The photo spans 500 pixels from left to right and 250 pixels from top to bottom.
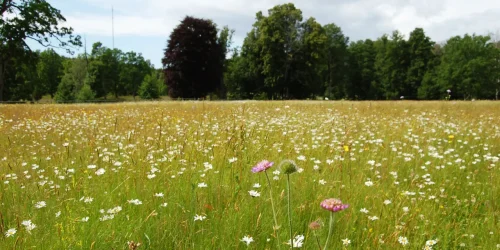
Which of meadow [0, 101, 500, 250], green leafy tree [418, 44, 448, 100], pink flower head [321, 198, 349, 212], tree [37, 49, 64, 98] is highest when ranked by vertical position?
tree [37, 49, 64, 98]

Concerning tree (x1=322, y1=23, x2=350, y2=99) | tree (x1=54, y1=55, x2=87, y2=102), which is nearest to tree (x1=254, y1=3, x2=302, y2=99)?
tree (x1=322, y1=23, x2=350, y2=99)

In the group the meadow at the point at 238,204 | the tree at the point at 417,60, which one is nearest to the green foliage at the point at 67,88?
the tree at the point at 417,60

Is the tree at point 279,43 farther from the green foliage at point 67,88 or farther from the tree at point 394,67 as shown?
the green foliage at point 67,88

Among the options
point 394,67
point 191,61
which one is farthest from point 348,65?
point 191,61

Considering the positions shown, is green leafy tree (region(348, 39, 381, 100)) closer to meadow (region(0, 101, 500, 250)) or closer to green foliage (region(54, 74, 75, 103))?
green foliage (region(54, 74, 75, 103))

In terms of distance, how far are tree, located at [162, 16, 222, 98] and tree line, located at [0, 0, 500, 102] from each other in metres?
0.12

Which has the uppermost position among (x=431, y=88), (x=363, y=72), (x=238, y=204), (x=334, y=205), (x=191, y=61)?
(x=363, y=72)

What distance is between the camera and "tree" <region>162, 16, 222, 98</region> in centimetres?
4006

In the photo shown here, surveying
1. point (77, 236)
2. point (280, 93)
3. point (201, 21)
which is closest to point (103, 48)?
point (201, 21)

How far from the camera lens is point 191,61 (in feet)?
131

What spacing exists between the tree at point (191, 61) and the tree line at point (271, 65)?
0.40 ft

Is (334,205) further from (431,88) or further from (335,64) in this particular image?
(335,64)

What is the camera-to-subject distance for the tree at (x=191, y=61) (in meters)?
40.1

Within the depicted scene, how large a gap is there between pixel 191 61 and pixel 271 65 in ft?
34.4
